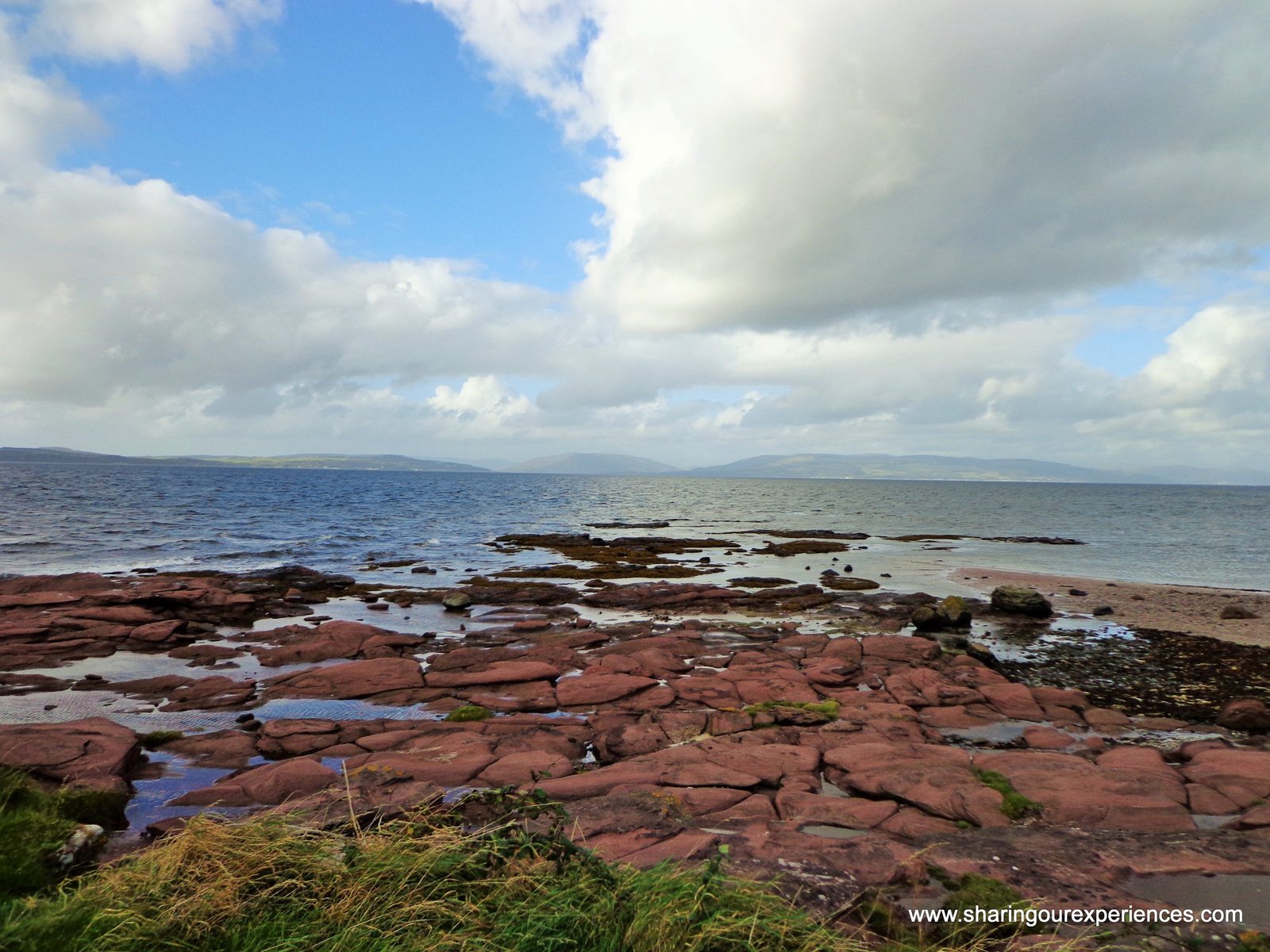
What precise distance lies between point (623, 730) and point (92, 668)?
52.6 feet

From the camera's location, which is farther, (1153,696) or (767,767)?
(1153,696)

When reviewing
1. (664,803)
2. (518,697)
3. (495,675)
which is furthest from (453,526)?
(664,803)

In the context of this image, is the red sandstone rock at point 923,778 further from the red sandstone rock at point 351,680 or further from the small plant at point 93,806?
the red sandstone rock at point 351,680

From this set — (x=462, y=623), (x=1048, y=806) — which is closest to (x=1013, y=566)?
(x=462, y=623)

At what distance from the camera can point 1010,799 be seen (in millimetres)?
9602

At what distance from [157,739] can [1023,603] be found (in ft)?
98.5

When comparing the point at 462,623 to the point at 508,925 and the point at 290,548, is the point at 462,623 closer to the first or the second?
the point at 508,925

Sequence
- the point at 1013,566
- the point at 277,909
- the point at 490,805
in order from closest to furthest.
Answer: the point at 277,909 < the point at 490,805 < the point at 1013,566

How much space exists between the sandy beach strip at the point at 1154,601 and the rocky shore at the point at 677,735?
2.20 m

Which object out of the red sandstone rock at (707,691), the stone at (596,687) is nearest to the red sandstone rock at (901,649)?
the red sandstone rock at (707,691)

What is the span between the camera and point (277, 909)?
4.91 metres

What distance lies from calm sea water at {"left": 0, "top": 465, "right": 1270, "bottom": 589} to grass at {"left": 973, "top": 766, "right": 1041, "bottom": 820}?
34.4 metres

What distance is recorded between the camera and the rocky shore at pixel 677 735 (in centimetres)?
752

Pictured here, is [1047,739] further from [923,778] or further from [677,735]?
[677,735]
